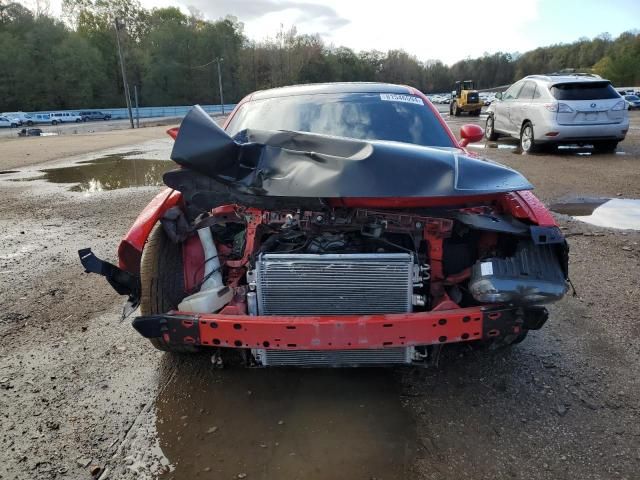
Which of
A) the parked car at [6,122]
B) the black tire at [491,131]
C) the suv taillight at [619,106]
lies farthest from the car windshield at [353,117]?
the parked car at [6,122]

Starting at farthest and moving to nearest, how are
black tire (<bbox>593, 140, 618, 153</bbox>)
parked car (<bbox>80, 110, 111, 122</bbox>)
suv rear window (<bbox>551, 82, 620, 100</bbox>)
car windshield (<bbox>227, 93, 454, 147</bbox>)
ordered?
parked car (<bbox>80, 110, 111, 122</bbox>), black tire (<bbox>593, 140, 618, 153</bbox>), suv rear window (<bbox>551, 82, 620, 100</bbox>), car windshield (<bbox>227, 93, 454, 147</bbox>)

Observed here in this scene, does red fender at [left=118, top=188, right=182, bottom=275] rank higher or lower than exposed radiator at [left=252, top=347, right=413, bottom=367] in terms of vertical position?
higher

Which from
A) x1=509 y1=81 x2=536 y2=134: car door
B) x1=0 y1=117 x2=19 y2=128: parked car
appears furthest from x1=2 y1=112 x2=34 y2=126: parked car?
x1=509 y1=81 x2=536 y2=134: car door

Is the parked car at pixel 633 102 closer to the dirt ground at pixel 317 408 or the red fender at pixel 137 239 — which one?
the dirt ground at pixel 317 408

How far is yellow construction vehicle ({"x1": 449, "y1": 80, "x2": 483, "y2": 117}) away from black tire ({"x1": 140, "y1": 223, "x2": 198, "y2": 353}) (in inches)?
1170

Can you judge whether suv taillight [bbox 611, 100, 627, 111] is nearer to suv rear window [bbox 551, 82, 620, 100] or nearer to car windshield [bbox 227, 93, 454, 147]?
suv rear window [bbox 551, 82, 620, 100]

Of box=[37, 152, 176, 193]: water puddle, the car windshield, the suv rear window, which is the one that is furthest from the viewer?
the suv rear window

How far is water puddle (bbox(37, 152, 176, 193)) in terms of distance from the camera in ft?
31.8

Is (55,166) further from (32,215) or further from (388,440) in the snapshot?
(388,440)

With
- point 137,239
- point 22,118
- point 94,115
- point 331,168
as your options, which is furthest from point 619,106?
point 94,115

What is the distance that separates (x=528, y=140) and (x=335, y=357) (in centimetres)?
1106

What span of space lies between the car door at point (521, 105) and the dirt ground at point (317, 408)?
29.2ft

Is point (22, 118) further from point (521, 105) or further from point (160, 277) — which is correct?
point (160, 277)

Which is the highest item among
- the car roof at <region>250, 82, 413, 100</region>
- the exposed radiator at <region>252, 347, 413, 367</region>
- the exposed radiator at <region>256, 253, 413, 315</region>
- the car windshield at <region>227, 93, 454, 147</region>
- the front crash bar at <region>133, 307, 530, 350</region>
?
the car roof at <region>250, 82, 413, 100</region>
